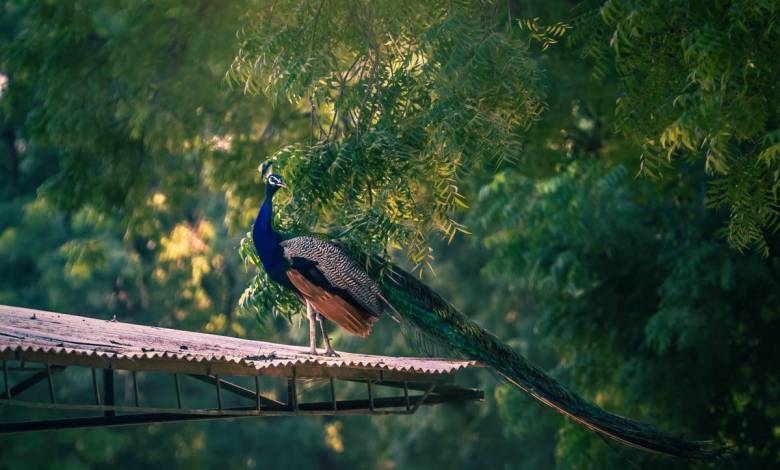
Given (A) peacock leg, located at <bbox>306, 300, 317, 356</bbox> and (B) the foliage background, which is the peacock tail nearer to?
(B) the foliage background

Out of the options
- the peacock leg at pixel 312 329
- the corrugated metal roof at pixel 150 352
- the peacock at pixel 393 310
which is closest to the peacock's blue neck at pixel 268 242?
the peacock at pixel 393 310

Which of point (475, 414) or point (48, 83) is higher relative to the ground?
point (48, 83)

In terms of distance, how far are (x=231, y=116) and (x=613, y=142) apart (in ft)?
14.8

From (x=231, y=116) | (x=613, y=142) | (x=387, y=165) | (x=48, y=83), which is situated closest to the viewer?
(x=387, y=165)

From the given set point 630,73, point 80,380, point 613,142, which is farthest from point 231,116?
point 80,380

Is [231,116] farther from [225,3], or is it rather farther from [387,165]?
[387,165]

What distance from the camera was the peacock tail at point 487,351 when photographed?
7.47 metres

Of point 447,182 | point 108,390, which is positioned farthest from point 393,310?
point 108,390

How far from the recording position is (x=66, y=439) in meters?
19.1

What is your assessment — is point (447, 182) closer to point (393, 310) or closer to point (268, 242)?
point (393, 310)

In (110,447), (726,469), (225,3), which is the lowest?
(110,447)

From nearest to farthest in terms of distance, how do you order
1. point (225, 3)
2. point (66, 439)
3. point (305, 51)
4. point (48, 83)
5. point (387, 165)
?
1. point (387, 165)
2. point (305, 51)
3. point (225, 3)
4. point (48, 83)
5. point (66, 439)

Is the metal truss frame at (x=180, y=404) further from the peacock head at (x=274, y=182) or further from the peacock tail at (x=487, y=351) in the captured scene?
the peacock head at (x=274, y=182)

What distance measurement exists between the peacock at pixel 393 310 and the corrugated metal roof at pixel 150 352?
10.3 inches
